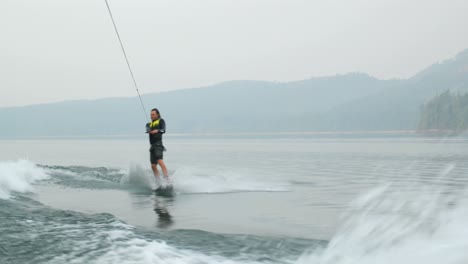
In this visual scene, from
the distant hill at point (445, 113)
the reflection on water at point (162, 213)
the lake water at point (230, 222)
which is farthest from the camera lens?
the distant hill at point (445, 113)

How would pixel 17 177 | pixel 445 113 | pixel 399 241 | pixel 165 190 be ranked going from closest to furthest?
1. pixel 399 241
2. pixel 165 190
3. pixel 17 177
4. pixel 445 113

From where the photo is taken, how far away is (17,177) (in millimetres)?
13094

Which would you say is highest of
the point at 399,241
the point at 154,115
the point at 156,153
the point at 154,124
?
the point at 154,115

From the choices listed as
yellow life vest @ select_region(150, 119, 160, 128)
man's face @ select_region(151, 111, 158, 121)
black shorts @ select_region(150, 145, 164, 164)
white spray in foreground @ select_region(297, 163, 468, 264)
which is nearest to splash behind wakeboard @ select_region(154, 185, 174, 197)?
black shorts @ select_region(150, 145, 164, 164)

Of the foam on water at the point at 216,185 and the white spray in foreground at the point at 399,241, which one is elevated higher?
the white spray in foreground at the point at 399,241

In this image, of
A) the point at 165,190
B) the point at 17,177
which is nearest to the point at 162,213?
the point at 165,190

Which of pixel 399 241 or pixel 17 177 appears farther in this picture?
pixel 17 177

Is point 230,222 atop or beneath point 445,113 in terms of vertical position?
beneath

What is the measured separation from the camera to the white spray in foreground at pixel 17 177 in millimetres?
11335

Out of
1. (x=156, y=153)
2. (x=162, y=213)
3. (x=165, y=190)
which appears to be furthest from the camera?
(x=156, y=153)

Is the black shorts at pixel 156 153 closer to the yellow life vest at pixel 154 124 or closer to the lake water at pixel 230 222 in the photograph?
the yellow life vest at pixel 154 124

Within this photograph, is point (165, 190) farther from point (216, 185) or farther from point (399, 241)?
point (399, 241)

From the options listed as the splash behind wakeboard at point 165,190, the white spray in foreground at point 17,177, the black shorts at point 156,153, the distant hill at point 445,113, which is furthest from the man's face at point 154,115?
the distant hill at point 445,113

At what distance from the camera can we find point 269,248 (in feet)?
18.4
